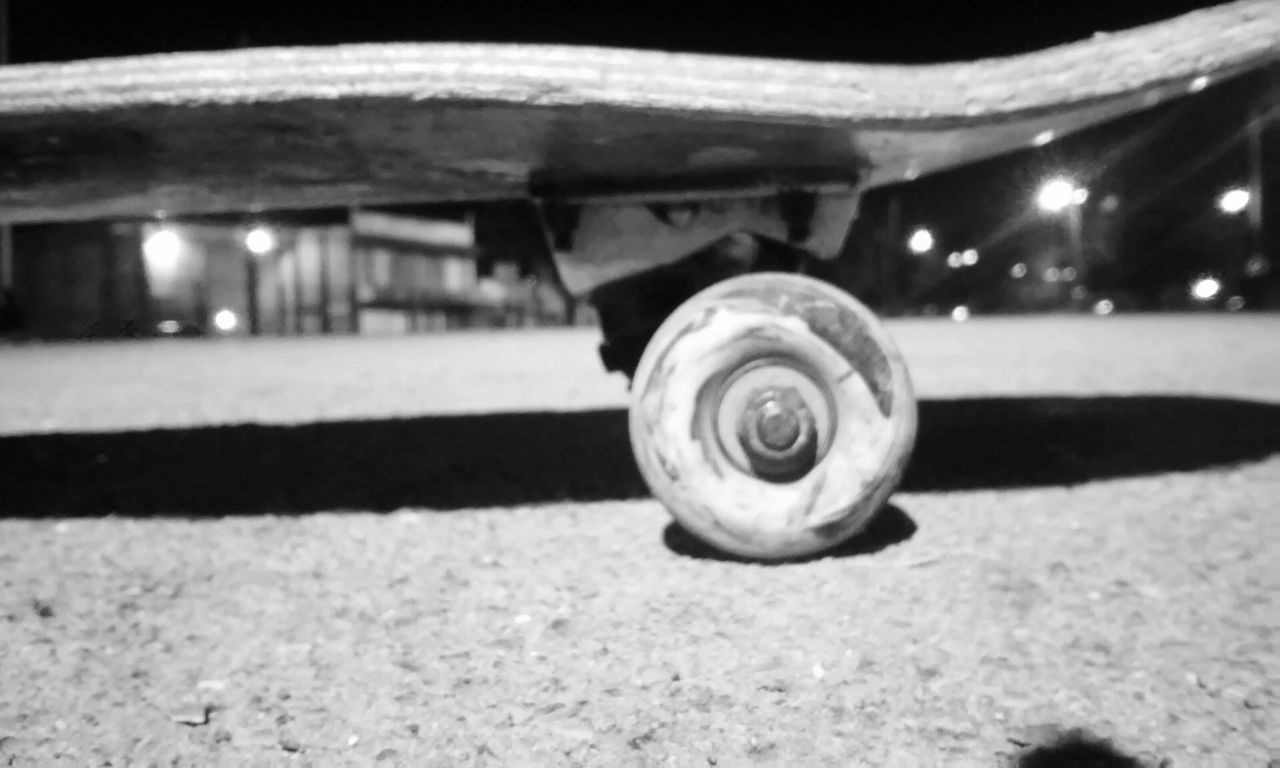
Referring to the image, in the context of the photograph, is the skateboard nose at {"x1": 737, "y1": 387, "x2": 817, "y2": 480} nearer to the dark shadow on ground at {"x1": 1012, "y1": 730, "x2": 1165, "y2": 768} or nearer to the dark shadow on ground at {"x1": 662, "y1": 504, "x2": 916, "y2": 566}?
the dark shadow on ground at {"x1": 662, "y1": 504, "x2": 916, "y2": 566}

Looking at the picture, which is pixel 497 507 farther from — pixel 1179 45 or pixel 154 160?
pixel 1179 45

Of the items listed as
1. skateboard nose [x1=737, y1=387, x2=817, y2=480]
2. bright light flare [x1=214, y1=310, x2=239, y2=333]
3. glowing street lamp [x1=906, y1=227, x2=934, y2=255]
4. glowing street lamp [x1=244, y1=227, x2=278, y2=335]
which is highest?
glowing street lamp [x1=906, y1=227, x2=934, y2=255]

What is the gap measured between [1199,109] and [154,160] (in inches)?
106

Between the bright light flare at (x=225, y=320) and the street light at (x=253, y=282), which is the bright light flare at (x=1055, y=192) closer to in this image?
the street light at (x=253, y=282)

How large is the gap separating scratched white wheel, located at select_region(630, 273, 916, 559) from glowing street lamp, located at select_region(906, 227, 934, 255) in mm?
20999

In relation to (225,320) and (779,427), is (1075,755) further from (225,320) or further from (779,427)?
(225,320)

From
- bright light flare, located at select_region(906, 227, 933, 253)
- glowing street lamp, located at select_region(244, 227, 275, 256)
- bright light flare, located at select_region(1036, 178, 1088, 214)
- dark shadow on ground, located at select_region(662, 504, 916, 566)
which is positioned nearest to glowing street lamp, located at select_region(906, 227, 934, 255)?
bright light flare, located at select_region(906, 227, 933, 253)

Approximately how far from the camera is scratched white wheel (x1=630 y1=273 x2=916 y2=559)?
173 centimetres

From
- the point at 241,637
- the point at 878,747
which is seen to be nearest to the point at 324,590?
the point at 241,637

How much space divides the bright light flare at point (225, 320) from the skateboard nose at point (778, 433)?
2099 centimetres

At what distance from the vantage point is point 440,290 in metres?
22.9

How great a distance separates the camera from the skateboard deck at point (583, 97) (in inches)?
64.1

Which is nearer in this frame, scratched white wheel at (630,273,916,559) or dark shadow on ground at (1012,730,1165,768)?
dark shadow on ground at (1012,730,1165,768)

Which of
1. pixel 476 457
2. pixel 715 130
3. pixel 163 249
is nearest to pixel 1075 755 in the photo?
pixel 715 130
